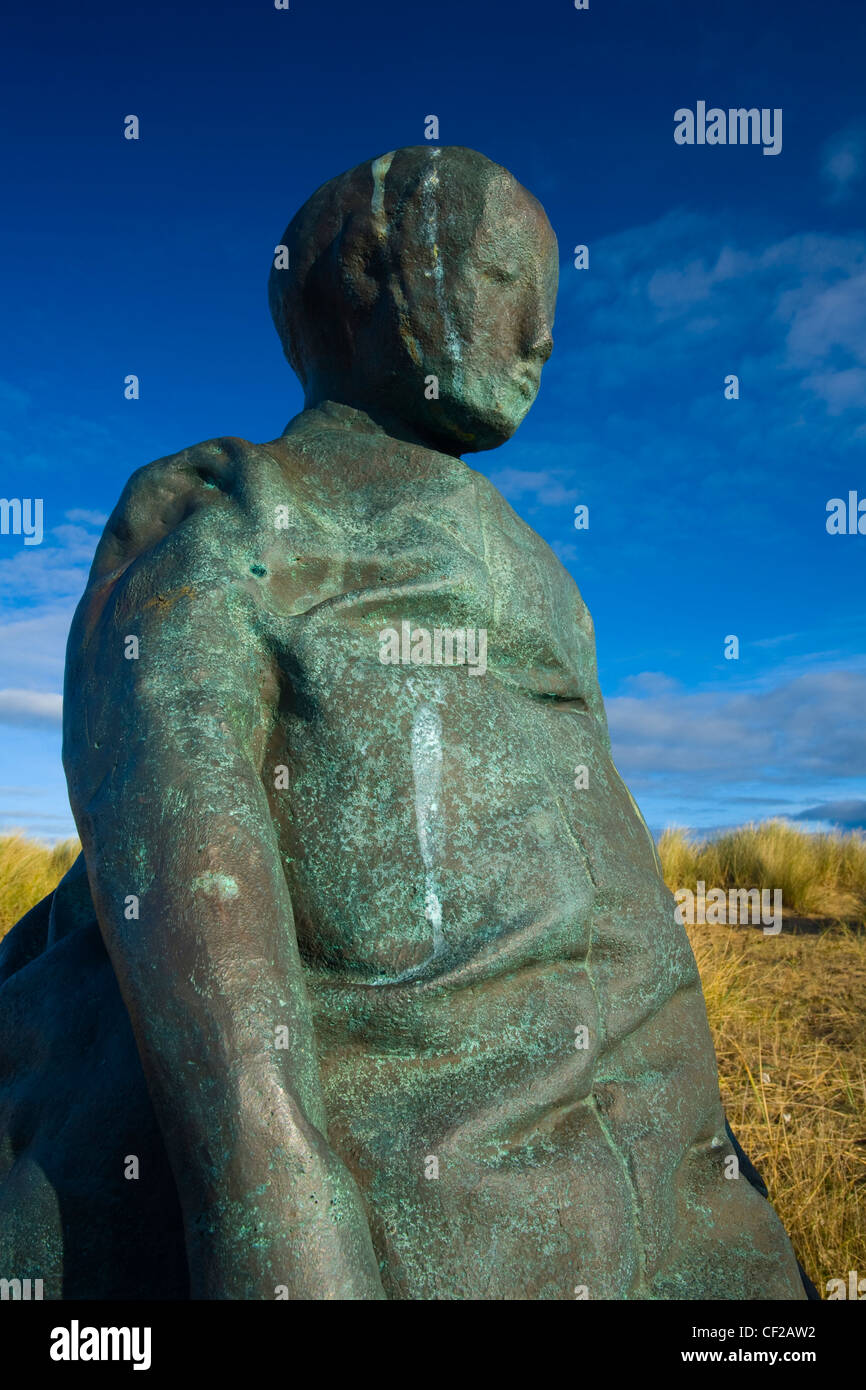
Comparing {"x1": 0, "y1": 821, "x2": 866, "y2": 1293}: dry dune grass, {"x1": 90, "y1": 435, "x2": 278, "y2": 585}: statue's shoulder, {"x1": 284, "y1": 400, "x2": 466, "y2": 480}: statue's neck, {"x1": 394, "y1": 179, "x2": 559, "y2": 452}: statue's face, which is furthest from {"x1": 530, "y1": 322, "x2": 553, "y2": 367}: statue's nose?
{"x1": 0, "y1": 821, "x2": 866, "y2": 1293}: dry dune grass

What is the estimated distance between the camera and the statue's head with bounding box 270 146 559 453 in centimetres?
181

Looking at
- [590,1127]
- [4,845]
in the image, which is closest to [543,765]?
[590,1127]

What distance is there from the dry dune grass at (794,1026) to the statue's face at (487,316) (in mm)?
2830

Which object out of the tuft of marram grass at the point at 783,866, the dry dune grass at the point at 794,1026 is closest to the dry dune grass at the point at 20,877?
the dry dune grass at the point at 794,1026

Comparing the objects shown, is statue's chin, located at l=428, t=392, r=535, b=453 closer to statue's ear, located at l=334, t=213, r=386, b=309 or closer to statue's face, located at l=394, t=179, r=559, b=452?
statue's face, located at l=394, t=179, r=559, b=452

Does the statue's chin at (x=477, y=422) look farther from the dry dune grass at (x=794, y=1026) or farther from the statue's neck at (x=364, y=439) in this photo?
the dry dune grass at (x=794, y=1026)

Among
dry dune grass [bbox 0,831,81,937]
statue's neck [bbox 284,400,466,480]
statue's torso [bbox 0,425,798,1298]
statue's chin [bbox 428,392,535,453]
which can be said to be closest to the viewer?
statue's torso [bbox 0,425,798,1298]

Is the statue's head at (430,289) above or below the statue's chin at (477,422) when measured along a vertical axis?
above

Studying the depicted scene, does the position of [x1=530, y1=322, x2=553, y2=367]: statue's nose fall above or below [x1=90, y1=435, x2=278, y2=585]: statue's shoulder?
above

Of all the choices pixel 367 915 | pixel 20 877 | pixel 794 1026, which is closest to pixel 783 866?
pixel 794 1026

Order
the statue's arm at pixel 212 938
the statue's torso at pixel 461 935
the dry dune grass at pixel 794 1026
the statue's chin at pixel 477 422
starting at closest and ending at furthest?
the statue's arm at pixel 212 938 → the statue's torso at pixel 461 935 → the statue's chin at pixel 477 422 → the dry dune grass at pixel 794 1026

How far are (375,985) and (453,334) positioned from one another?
1163 millimetres

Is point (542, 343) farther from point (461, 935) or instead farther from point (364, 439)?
point (461, 935)

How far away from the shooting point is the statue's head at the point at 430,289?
181 centimetres
